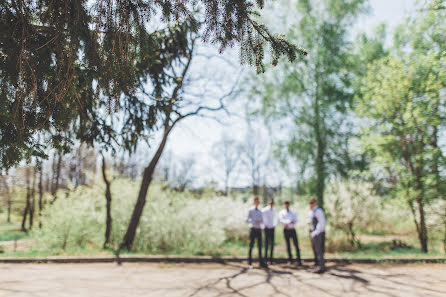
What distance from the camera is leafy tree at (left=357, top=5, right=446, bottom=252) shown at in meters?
10.4

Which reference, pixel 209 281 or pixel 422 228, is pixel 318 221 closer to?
pixel 209 281

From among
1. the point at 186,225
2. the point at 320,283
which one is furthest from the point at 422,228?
the point at 186,225

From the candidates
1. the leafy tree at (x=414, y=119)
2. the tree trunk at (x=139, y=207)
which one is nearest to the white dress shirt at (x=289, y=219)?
the tree trunk at (x=139, y=207)

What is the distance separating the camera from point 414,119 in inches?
428

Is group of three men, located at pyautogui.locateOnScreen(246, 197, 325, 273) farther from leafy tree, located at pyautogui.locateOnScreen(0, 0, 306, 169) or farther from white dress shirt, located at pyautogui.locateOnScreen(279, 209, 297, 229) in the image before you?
leafy tree, located at pyautogui.locateOnScreen(0, 0, 306, 169)

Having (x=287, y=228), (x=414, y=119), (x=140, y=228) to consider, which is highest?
(x=414, y=119)

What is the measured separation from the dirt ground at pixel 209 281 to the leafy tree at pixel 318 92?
712 cm

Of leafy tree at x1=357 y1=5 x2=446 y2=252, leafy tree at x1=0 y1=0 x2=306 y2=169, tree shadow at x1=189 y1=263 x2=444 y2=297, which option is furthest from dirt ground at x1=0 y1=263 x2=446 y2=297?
leafy tree at x1=357 y1=5 x2=446 y2=252

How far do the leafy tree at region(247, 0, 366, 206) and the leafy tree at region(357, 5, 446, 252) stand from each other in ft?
7.16

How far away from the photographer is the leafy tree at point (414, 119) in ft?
34.1

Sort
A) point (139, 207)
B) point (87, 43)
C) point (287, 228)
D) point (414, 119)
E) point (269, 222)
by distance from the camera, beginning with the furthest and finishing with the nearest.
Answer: point (414, 119) < point (139, 207) < point (287, 228) < point (269, 222) < point (87, 43)

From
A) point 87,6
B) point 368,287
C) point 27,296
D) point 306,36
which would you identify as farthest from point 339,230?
point 87,6

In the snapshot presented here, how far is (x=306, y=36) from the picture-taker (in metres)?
14.6

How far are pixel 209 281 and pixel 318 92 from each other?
1106 centimetres
